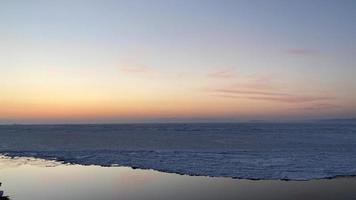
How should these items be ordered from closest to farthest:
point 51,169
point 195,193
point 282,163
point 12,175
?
point 195,193
point 12,175
point 51,169
point 282,163

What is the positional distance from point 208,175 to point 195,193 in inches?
156

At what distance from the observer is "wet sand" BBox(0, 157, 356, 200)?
40.7 ft

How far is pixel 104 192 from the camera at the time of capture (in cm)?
1295

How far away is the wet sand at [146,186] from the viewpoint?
12406mm

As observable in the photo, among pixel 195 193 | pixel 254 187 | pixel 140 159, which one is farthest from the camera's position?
pixel 140 159

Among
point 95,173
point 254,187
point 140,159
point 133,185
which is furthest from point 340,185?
point 140,159

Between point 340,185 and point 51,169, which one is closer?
point 340,185

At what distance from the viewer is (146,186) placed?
14109 mm

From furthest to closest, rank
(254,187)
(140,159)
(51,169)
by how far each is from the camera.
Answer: (140,159) → (51,169) → (254,187)

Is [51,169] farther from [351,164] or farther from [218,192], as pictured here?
[351,164]

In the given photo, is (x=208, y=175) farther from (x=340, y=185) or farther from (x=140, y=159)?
(x=140, y=159)

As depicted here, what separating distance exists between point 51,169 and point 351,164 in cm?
1443

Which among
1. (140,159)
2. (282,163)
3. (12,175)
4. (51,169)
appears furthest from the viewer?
(140,159)

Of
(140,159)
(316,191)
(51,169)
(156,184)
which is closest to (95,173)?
(51,169)
